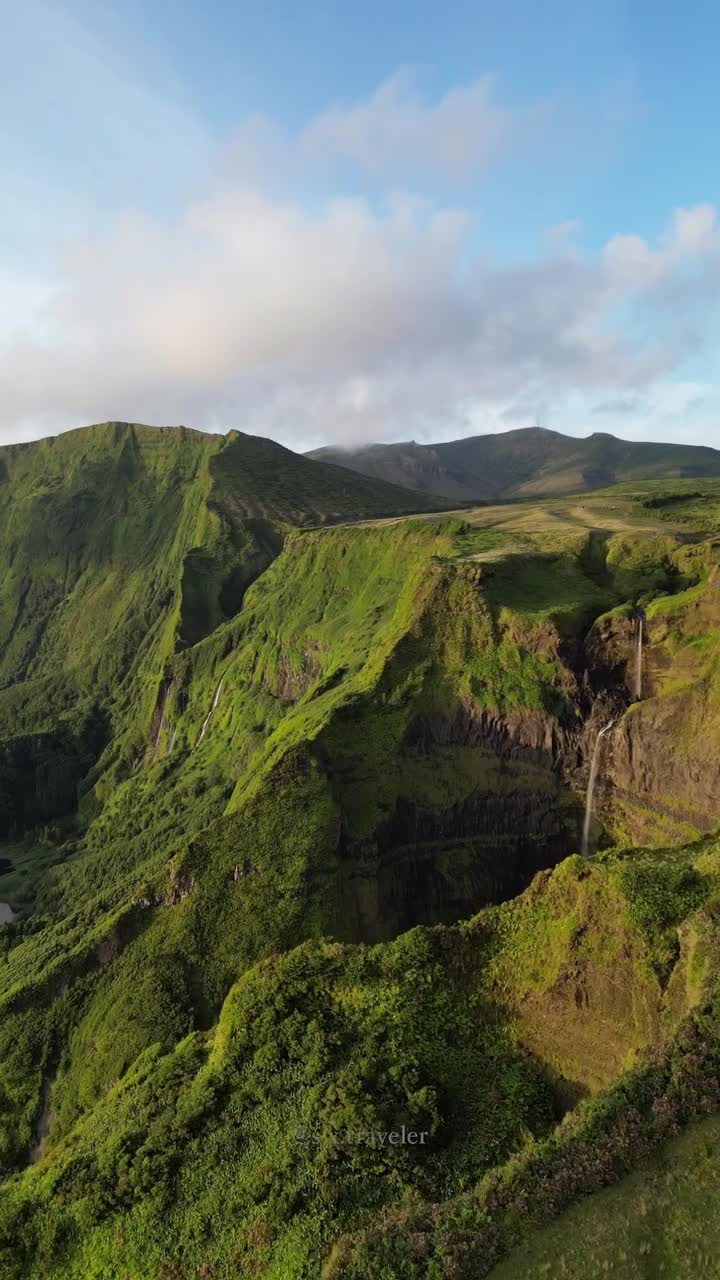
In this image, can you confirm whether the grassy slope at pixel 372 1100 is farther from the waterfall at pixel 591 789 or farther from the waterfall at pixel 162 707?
the waterfall at pixel 162 707

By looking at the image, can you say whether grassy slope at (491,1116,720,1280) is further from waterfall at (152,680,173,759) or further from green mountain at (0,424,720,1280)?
waterfall at (152,680,173,759)

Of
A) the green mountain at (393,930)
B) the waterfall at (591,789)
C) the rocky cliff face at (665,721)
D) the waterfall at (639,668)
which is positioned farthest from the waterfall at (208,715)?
the waterfall at (639,668)

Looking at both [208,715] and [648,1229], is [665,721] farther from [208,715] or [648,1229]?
[208,715]

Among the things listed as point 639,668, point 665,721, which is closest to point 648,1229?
point 665,721

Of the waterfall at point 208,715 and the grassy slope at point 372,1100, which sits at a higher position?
the waterfall at point 208,715

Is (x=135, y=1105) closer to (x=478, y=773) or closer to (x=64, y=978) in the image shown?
(x=64, y=978)

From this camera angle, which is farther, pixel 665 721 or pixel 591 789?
pixel 591 789

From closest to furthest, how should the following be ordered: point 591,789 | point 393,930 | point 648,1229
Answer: point 648,1229 < point 393,930 < point 591,789
